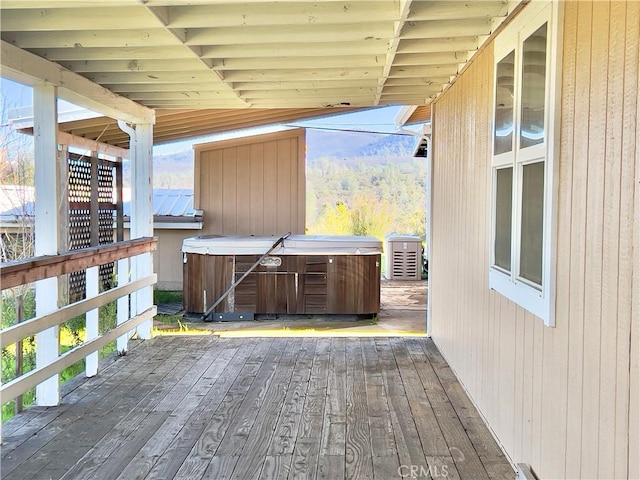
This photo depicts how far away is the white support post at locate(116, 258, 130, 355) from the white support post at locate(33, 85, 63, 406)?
1.27 m

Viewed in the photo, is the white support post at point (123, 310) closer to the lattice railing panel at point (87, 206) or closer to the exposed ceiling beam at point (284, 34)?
the lattice railing panel at point (87, 206)

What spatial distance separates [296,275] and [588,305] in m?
5.98

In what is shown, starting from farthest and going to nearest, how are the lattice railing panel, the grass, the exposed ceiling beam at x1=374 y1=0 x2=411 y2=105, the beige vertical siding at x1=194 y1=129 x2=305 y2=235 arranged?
the beige vertical siding at x1=194 y1=129 x2=305 y2=235 < the lattice railing panel < the grass < the exposed ceiling beam at x1=374 y1=0 x2=411 y2=105

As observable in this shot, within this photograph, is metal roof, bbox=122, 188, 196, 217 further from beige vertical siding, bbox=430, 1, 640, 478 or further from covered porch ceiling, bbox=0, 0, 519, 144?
beige vertical siding, bbox=430, 1, 640, 478

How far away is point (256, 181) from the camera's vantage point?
31.5ft

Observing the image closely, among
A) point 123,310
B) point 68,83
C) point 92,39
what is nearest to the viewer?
point 92,39

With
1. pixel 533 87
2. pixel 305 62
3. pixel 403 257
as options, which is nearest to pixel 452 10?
pixel 533 87

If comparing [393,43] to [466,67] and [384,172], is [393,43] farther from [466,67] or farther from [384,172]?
[384,172]

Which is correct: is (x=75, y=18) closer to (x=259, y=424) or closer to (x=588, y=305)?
(x=259, y=424)

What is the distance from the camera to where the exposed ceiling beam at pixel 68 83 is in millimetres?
3189

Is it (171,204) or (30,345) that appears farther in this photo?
(171,204)

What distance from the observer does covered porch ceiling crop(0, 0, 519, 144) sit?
2.94 metres

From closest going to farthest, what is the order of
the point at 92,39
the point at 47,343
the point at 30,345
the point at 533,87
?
the point at 533,87, the point at 92,39, the point at 47,343, the point at 30,345

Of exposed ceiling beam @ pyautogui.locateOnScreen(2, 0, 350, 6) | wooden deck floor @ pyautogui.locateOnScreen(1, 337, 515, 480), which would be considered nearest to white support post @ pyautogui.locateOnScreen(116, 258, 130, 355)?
wooden deck floor @ pyautogui.locateOnScreen(1, 337, 515, 480)
